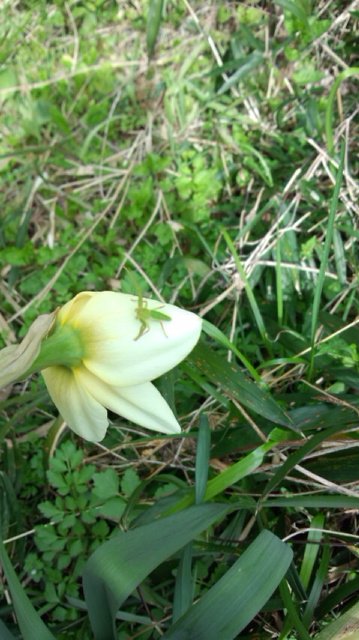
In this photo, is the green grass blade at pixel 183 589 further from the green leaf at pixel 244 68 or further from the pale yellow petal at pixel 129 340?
the green leaf at pixel 244 68

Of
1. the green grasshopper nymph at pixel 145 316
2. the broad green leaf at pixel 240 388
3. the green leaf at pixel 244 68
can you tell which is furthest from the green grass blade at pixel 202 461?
the green leaf at pixel 244 68

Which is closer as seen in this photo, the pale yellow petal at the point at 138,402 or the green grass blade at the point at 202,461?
the pale yellow petal at the point at 138,402

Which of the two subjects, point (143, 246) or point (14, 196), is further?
point (14, 196)

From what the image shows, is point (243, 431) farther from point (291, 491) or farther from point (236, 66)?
point (236, 66)

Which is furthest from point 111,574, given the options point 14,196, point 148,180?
point 14,196

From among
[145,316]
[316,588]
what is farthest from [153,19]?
[316,588]

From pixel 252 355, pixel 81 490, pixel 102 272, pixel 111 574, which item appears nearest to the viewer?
pixel 111 574

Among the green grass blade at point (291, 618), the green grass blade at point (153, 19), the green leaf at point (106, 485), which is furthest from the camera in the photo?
the green grass blade at point (153, 19)
